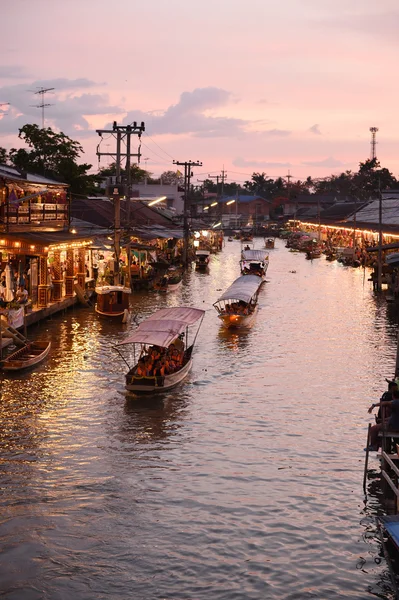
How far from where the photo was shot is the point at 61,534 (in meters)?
19.8

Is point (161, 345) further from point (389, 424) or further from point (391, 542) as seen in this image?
point (391, 542)

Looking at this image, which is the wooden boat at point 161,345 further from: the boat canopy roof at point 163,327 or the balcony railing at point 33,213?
the balcony railing at point 33,213

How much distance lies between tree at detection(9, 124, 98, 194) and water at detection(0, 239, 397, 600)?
2017 inches

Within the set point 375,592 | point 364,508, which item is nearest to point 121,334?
point 364,508

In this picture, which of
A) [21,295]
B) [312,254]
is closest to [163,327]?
[21,295]

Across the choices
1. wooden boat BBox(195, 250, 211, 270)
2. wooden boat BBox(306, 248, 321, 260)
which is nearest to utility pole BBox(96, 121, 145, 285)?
wooden boat BBox(195, 250, 211, 270)

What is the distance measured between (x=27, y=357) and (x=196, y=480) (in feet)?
51.7

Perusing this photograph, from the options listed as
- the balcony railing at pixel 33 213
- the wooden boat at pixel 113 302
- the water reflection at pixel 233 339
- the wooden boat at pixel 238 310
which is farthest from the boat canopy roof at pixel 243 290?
the balcony railing at pixel 33 213

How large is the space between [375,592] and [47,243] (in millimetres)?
33108

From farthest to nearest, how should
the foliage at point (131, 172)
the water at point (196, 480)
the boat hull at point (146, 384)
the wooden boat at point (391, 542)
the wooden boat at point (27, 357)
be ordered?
the foliage at point (131, 172)
the wooden boat at point (27, 357)
the boat hull at point (146, 384)
the water at point (196, 480)
the wooden boat at point (391, 542)

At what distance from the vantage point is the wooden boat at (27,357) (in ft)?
117

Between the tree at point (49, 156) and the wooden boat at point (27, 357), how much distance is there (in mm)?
54972

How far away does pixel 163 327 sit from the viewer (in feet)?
113

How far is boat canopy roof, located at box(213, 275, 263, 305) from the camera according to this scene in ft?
167
